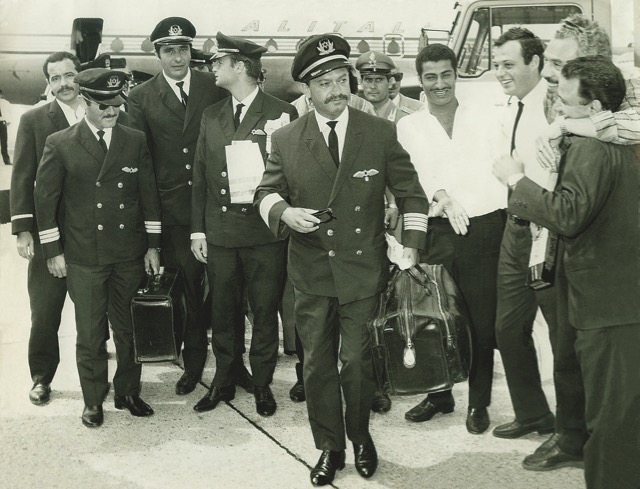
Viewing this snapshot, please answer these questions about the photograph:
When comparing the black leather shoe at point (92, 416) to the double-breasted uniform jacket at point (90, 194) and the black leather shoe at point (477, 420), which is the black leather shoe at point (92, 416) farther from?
the black leather shoe at point (477, 420)

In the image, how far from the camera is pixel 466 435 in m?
3.44

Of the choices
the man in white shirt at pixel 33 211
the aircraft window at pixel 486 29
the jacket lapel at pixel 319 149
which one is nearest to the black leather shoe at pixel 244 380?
the man in white shirt at pixel 33 211

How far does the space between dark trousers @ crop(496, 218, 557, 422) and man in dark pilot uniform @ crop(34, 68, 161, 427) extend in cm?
178

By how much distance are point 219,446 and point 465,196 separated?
5.30ft

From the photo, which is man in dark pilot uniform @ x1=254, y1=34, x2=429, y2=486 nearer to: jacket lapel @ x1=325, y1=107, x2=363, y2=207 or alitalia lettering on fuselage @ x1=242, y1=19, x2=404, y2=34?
jacket lapel @ x1=325, y1=107, x2=363, y2=207

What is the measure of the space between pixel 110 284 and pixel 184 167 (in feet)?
2.48

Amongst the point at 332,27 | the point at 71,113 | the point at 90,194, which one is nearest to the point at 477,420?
the point at 332,27

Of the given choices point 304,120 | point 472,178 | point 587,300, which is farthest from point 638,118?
point 304,120

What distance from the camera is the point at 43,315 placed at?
13.6 ft

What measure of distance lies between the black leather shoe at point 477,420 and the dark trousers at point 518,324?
0.53ft

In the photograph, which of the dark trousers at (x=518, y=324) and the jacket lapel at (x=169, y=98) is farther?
the jacket lapel at (x=169, y=98)

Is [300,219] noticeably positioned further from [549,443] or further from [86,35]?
[86,35]

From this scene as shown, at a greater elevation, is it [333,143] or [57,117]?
[57,117]

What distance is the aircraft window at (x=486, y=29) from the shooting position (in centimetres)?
518
